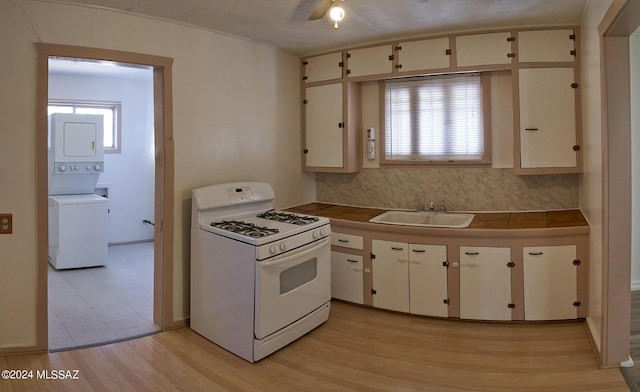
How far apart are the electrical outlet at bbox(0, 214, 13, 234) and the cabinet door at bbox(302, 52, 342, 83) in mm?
2756

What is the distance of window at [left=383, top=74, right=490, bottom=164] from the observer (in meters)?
3.78

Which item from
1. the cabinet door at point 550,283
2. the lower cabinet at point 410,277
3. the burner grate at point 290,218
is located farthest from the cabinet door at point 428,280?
the burner grate at point 290,218

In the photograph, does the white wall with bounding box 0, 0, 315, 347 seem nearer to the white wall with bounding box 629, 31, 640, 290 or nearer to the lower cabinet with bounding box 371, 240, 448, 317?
the lower cabinet with bounding box 371, 240, 448, 317

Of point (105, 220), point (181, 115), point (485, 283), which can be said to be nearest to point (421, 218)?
point (485, 283)

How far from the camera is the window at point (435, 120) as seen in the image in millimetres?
3779

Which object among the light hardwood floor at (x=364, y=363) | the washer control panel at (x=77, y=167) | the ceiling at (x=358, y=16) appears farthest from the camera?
the washer control panel at (x=77, y=167)

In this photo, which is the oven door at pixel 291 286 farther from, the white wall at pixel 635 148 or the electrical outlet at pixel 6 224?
the white wall at pixel 635 148

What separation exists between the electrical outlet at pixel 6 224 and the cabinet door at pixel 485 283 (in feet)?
10.3

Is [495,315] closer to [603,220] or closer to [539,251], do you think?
[539,251]

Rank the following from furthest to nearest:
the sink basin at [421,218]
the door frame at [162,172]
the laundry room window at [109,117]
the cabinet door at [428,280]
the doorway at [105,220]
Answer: the laundry room window at [109,117] → the sink basin at [421,218] → the doorway at [105,220] → the cabinet door at [428,280] → the door frame at [162,172]

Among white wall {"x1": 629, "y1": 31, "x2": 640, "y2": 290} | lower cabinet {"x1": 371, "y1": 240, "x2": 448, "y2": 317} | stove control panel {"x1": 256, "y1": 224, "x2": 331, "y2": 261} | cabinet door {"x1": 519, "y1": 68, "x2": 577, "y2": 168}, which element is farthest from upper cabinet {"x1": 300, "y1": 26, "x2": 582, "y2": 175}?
stove control panel {"x1": 256, "y1": 224, "x2": 331, "y2": 261}

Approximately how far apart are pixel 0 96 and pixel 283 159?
2.24 metres

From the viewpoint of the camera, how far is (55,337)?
3.11m

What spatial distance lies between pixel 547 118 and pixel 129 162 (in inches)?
220
